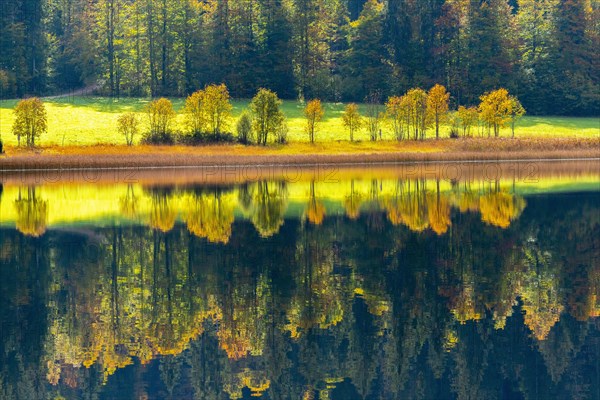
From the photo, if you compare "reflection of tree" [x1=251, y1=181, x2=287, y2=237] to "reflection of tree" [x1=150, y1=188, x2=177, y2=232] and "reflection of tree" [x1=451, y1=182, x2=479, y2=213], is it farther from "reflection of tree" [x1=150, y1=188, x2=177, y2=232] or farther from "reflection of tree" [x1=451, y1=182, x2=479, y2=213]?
"reflection of tree" [x1=451, y1=182, x2=479, y2=213]

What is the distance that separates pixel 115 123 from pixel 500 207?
6215cm

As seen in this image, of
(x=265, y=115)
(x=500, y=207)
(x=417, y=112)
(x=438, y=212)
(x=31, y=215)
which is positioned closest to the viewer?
(x=438, y=212)

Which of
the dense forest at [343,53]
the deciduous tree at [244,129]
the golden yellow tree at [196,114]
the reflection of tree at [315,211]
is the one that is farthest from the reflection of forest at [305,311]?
the dense forest at [343,53]

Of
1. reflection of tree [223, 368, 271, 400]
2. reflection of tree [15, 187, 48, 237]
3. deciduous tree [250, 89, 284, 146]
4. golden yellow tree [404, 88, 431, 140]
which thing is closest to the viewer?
reflection of tree [223, 368, 271, 400]

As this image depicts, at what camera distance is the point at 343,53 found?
12412 cm

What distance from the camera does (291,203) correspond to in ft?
165

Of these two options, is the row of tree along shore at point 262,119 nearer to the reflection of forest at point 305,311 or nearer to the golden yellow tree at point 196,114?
the golden yellow tree at point 196,114

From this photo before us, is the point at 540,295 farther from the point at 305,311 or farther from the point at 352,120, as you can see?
the point at 352,120

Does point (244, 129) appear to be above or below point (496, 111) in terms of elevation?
below

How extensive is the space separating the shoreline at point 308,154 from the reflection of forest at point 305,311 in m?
41.8

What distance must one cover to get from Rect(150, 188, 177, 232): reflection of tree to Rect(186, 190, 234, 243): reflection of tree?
3.06 feet

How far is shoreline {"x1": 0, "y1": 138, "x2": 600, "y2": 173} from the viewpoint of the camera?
261ft

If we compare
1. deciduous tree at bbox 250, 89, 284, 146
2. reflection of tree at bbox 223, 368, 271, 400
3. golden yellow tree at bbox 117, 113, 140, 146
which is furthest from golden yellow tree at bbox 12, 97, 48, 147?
reflection of tree at bbox 223, 368, 271, 400

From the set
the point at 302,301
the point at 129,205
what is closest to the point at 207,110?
the point at 129,205
